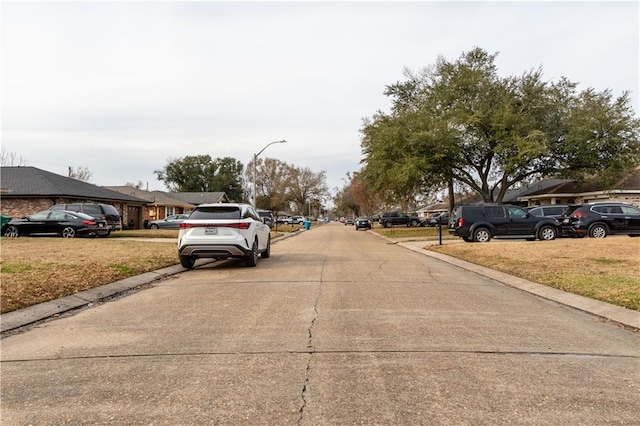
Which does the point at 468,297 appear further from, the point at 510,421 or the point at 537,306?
the point at 510,421

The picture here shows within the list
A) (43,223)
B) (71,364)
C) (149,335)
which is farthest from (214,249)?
(43,223)

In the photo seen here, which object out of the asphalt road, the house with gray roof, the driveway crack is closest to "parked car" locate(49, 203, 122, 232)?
the house with gray roof

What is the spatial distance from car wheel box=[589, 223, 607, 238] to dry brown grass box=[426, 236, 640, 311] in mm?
3974

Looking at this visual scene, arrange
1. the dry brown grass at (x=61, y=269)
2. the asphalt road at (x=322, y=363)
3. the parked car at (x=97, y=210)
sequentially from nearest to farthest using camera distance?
the asphalt road at (x=322, y=363)
the dry brown grass at (x=61, y=269)
the parked car at (x=97, y=210)

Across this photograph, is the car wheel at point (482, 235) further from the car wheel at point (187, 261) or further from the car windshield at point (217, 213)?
the car wheel at point (187, 261)

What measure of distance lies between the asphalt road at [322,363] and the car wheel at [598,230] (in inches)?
617

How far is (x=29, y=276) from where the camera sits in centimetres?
925

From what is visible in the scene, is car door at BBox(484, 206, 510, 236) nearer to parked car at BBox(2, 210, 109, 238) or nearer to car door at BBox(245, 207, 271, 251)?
car door at BBox(245, 207, 271, 251)

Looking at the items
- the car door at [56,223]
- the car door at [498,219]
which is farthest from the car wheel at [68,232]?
the car door at [498,219]

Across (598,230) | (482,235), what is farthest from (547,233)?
(482,235)

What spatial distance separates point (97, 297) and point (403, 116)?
28434mm

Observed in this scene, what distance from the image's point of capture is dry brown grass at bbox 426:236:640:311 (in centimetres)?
851

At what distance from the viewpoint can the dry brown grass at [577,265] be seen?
8508 mm

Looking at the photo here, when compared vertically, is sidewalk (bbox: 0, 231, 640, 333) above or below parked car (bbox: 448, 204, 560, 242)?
below
